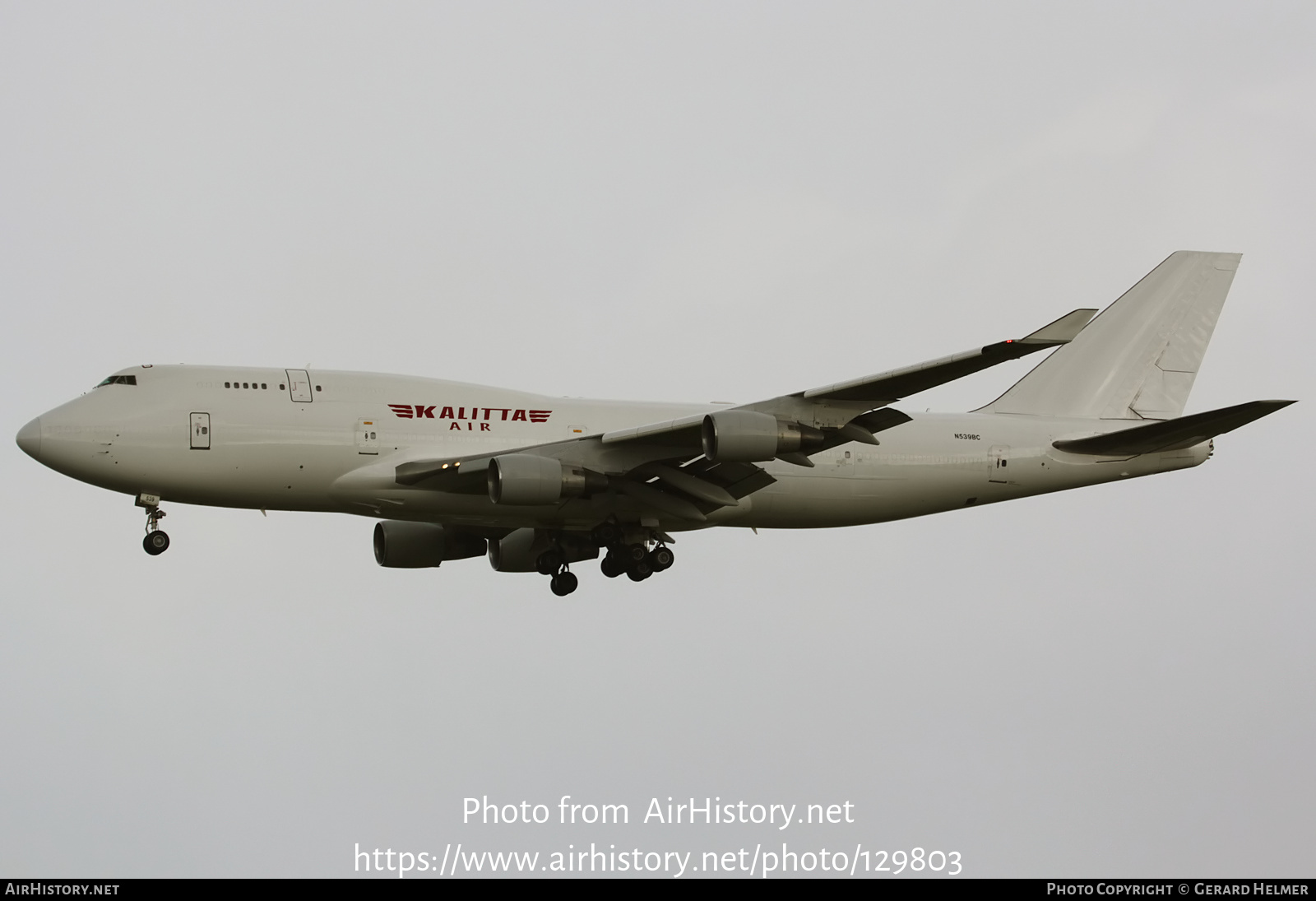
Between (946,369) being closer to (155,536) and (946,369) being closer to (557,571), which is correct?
(557,571)

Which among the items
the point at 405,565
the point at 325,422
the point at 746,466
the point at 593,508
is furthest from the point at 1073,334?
the point at 405,565

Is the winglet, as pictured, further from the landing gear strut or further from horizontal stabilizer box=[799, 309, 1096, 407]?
the landing gear strut

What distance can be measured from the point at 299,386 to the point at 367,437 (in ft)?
6.16

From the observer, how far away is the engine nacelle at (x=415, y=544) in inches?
1585

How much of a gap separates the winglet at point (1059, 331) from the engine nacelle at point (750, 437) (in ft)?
19.6

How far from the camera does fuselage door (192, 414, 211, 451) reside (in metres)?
34.4

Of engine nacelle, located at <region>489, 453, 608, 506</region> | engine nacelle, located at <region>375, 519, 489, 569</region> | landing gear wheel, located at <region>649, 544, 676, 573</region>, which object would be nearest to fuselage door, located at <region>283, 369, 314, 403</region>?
engine nacelle, located at <region>489, 453, 608, 506</region>

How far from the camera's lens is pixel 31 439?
3428 cm

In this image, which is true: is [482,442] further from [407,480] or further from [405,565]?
[405,565]

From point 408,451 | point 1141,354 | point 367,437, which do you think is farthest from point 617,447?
point 1141,354

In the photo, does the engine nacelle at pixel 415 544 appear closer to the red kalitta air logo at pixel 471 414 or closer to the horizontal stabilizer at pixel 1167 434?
the red kalitta air logo at pixel 471 414

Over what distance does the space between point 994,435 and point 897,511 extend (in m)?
3.09

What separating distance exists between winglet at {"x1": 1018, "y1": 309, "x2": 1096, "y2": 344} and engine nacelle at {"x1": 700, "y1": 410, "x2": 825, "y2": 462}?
5977 mm

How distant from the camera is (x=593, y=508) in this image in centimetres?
3709
